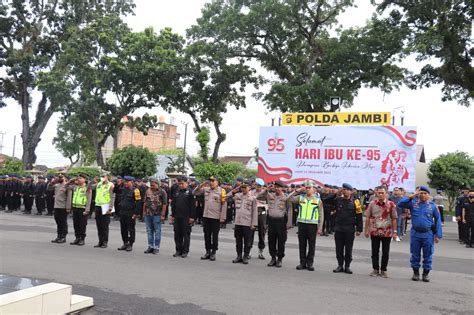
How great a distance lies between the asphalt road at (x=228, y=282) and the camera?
6.51m

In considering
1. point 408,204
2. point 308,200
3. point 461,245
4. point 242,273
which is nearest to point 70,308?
point 242,273

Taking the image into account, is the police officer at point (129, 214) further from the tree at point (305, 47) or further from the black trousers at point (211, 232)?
the tree at point (305, 47)

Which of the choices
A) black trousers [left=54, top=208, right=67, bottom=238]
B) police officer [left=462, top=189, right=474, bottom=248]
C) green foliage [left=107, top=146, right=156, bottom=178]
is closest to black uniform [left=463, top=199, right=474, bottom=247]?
police officer [left=462, top=189, right=474, bottom=248]

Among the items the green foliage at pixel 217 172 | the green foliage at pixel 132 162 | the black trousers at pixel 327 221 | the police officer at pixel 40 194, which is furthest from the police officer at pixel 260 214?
the green foliage at pixel 132 162

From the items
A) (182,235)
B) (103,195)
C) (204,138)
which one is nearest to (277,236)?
(182,235)

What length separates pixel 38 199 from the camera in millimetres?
21906

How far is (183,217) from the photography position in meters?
10.9

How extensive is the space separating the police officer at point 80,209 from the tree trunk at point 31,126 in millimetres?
29246

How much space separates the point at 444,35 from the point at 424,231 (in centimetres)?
1807

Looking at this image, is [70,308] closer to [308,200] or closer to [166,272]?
[166,272]

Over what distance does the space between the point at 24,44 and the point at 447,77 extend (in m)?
31.0

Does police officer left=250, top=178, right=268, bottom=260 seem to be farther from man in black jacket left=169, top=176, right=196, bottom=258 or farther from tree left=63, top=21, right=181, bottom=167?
tree left=63, top=21, right=181, bottom=167

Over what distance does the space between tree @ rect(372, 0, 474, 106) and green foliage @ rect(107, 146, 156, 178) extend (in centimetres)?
1644

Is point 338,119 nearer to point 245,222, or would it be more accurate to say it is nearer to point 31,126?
point 245,222
